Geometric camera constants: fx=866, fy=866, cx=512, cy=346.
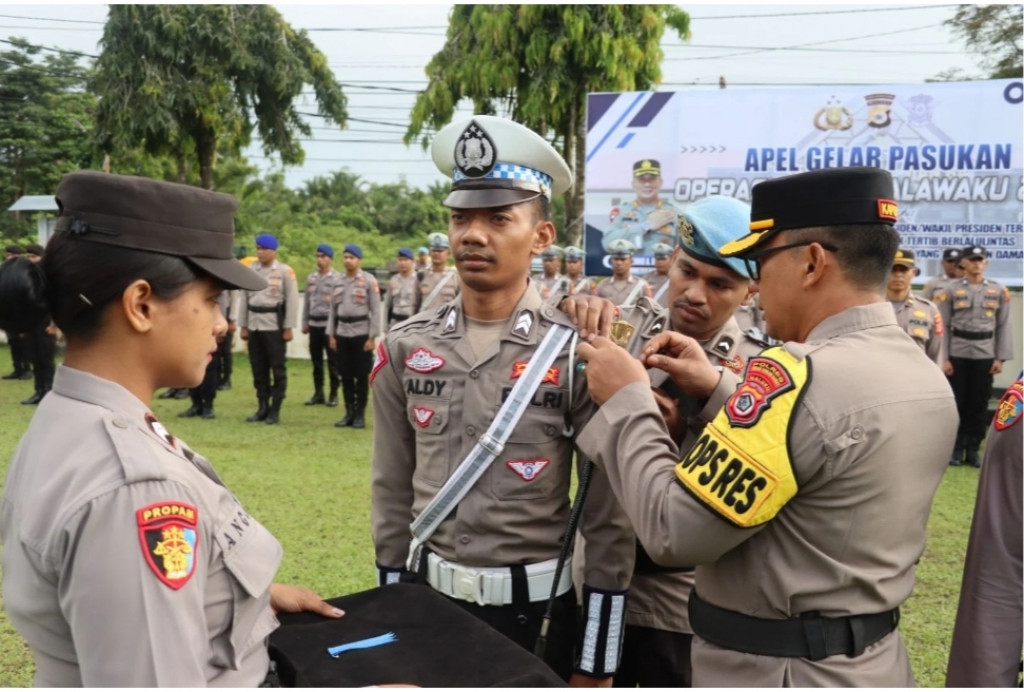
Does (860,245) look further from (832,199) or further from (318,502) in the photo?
(318,502)

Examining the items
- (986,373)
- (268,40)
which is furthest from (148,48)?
(986,373)

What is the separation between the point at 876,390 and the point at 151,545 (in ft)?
4.21

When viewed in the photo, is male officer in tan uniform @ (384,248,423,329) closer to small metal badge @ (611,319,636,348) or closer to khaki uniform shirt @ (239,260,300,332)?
khaki uniform shirt @ (239,260,300,332)

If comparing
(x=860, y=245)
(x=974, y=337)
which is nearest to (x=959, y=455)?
(x=974, y=337)

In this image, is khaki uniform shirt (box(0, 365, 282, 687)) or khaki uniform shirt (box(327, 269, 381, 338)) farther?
khaki uniform shirt (box(327, 269, 381, 338))

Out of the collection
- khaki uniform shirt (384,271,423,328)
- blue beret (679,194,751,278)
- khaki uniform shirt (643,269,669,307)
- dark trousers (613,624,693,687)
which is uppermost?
blue beret (679,194,751,278)

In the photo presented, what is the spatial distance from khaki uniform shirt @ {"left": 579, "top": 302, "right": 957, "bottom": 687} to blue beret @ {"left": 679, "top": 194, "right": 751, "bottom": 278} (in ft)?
2.40

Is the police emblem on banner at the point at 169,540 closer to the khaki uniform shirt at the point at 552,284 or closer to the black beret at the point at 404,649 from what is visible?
the black beret at the point at 404,649

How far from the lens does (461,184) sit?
244cm

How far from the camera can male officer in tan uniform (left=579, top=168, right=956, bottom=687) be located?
5.25 ft

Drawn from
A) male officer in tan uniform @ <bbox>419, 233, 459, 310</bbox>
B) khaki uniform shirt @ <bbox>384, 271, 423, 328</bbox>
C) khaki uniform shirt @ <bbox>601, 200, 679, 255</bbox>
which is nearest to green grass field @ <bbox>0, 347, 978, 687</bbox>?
khaki uniform shirt @ <bbox>384, 271, 423, 328</bbox>

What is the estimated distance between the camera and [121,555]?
1224 millimetres

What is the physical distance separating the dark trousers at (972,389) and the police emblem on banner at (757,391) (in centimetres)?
797

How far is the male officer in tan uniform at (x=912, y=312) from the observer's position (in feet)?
24.0
